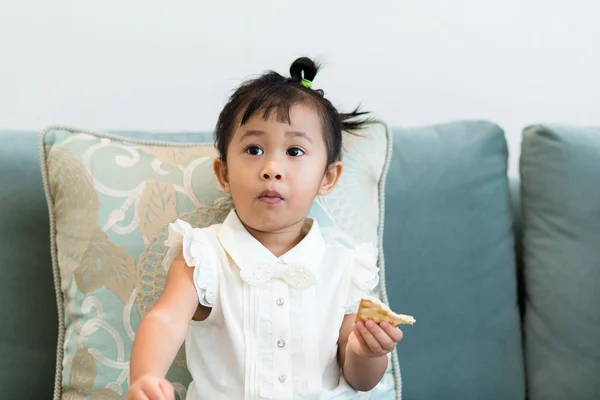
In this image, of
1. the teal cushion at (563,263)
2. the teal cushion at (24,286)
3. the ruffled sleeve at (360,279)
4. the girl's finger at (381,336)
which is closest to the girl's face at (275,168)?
the ruffled sleeve at (360,279)

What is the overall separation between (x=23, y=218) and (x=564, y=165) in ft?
3.60

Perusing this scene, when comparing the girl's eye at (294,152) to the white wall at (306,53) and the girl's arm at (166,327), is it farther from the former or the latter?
the white wall at (306,53)

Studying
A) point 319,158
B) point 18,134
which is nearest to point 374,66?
point 319,158

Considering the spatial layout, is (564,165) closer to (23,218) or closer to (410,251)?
(410,251)

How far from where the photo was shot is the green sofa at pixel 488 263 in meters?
1.52

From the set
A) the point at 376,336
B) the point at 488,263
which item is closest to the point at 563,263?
the point at 488,263

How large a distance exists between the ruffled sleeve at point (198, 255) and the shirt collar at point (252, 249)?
3cm

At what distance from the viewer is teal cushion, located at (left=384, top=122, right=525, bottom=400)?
153cm

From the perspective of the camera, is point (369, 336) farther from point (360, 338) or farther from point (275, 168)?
point (275, 168)

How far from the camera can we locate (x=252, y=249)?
123cm

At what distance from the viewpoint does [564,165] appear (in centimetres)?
156

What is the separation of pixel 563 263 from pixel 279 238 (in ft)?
2.09

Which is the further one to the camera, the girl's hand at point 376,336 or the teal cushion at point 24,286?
the teal cushion at point 24,286

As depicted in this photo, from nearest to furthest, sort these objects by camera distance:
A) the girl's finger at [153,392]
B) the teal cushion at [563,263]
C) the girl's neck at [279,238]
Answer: the girl's finger at [153,392]
the girl's neck at [279,238]
the teal cushion at [563,263]
